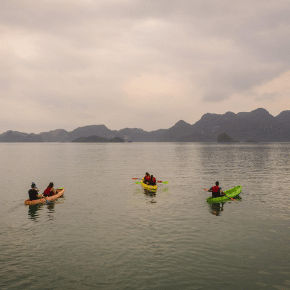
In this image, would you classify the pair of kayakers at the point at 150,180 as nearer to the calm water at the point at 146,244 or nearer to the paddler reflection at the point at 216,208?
the calm water at the point at 146,244

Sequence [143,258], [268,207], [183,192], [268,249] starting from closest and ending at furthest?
[143,258]
[268,249]
[268,207]
[183,192]

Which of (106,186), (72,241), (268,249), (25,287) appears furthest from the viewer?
(106,186)

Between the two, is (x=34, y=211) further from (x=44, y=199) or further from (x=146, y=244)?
(x=146, y=244)

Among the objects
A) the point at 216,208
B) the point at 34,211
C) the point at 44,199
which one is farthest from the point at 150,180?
the point at 34,211

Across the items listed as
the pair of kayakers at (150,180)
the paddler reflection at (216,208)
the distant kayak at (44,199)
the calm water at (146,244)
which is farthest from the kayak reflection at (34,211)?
the paddler reflection at (216,208)

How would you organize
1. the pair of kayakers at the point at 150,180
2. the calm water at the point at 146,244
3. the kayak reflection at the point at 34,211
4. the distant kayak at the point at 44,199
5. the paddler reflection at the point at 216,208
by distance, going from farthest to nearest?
the pair of kayakers at the point at 150,180 → the distant kayak at the point at 44,199 → the paddler reflection at the point at 216,208 → the kayak reflection at the point at 34,211 → the calm water at the point at 146,244

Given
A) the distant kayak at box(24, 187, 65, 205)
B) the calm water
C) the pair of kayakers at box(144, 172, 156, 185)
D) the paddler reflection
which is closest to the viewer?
the calm water

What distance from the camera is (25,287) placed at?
1247cm

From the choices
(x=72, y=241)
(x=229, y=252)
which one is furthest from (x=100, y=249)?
(x=229, y=252)

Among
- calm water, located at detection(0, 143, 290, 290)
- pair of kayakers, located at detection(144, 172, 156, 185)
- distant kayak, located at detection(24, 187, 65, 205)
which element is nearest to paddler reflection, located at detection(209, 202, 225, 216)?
calm water, located at detection(0, 143, 290, 290)

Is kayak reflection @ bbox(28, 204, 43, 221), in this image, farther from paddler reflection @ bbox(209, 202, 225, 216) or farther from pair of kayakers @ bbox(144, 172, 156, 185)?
paddler reflection @ bbox(209, 202, 225, 216)

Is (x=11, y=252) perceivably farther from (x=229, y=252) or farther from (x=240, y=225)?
(x=240, y=225)

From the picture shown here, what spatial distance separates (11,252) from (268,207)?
80.2 feet

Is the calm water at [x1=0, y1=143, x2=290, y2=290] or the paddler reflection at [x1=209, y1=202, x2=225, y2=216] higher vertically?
the calm water at [x1=0, y1=143, x2=290, y2=290]
